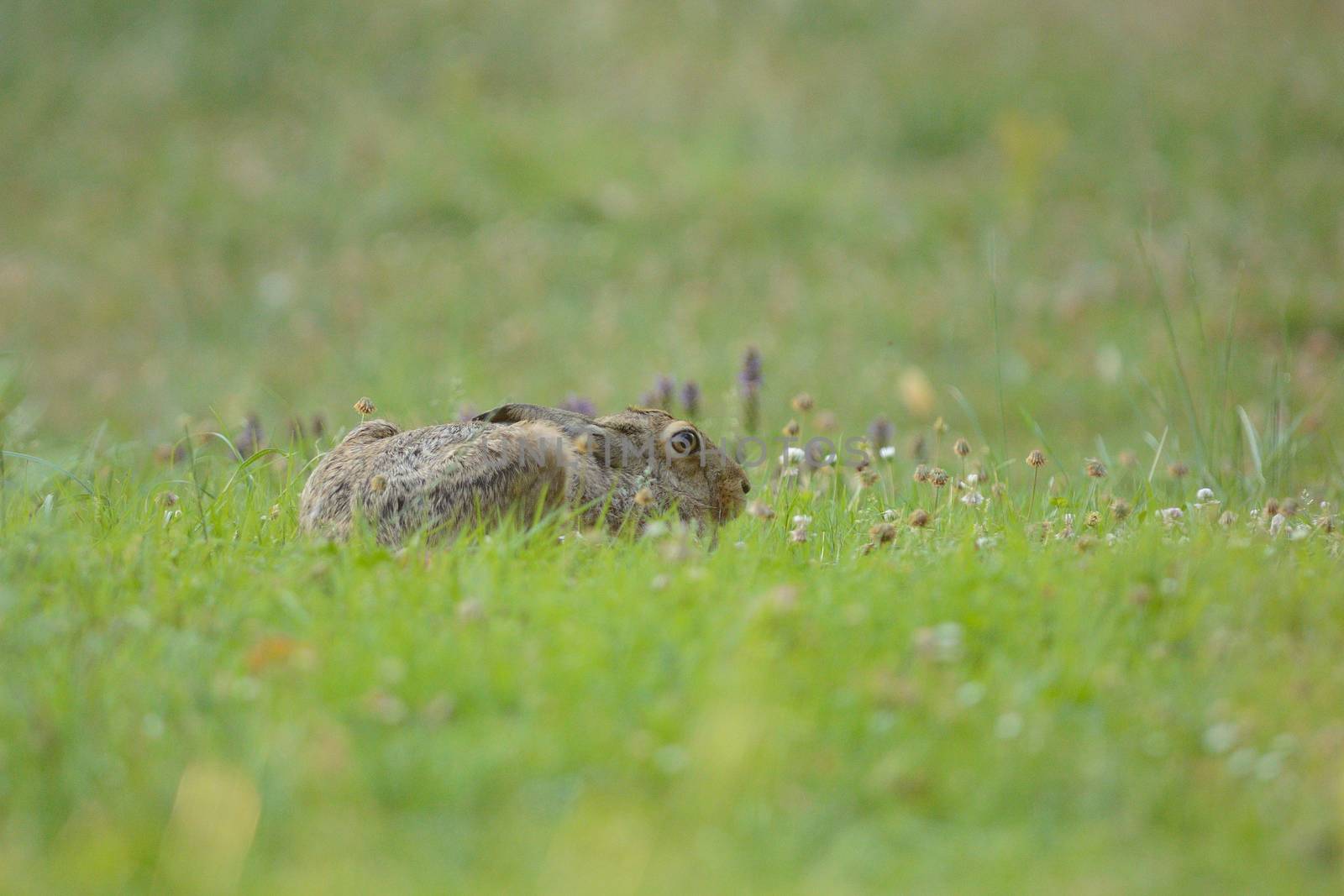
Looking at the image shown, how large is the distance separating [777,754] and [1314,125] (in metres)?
11.7

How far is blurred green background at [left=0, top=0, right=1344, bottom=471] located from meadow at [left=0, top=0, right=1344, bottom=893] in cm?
5

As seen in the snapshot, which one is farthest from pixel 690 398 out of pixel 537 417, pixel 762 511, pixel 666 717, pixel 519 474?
pixel 666 717

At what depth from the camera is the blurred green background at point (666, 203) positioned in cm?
927

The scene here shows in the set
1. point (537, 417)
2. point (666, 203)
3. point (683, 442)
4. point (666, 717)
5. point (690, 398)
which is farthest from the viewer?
point (666, 203)

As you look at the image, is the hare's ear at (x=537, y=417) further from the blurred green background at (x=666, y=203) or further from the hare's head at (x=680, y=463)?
the blurred green background at (x=666, y=203)

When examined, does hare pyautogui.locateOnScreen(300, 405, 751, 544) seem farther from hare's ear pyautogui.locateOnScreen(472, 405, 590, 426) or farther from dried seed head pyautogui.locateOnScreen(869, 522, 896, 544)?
dried seed head pyautogui.locateOnScreen(869, 522, 896, 544)

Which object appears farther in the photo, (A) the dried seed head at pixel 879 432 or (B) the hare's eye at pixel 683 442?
(A) the dried seed head at pixel 879 432

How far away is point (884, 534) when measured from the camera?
3.99 metres

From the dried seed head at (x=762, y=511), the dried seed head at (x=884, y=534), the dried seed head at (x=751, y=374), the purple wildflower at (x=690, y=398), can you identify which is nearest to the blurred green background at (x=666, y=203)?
the purple wildflower at (x=690, y=398)

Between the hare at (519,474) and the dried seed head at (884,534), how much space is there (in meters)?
0.54

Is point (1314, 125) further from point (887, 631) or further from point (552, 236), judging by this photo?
point (887, 631)

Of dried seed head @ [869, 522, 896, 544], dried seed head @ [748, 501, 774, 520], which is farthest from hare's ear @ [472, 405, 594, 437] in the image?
dried seed head @ [869, 522, 896, 544]

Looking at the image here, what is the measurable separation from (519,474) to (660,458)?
74 centimetres

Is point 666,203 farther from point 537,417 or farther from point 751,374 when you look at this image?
point 537,417
